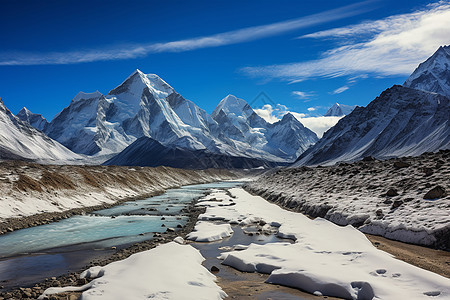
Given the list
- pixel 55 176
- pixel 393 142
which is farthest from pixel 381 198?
pixel 393 142

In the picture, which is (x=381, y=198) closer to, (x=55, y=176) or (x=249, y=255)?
(x=249, y=255)

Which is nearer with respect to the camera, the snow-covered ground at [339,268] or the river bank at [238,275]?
the snow-covered ground at [339,268]

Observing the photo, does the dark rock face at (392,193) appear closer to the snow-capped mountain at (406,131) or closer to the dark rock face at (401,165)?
the dark rock face at (401,165)

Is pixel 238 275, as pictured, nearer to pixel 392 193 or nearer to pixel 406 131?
pixel 392 193

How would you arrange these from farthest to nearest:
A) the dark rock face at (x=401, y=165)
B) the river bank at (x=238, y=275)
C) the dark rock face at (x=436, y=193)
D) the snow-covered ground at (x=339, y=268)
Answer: the dark rock face at (x=401, y=165) → the dark rock face at (x=436, y=193) → the river bank at (x=238, y=275) → the snow-covered ground at (x=339, y=268)

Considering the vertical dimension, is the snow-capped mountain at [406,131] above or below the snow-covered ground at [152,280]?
above

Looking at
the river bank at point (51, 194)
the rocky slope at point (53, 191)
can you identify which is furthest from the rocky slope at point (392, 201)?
the rocky slope at point (53, 191)

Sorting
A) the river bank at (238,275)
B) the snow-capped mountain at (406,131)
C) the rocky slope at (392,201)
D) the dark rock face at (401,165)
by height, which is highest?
the snow-capped mountain at (406,131)
